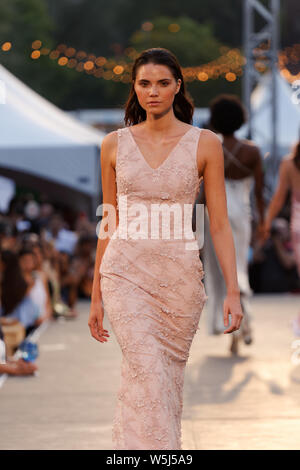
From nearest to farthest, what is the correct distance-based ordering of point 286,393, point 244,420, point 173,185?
point 173,185 → point 244,420 → point 286,393

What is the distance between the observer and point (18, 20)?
6975cm

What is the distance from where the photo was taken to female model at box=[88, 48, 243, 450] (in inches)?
153

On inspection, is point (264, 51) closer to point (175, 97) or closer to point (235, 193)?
point (235, 193)

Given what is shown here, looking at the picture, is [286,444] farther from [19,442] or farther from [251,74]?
[251,74]

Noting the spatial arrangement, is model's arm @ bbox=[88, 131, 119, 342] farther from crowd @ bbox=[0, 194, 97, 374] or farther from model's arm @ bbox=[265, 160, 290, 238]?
model's arm @ bbox=[265, 160, 290, 238]

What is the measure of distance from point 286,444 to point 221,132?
3.50 m

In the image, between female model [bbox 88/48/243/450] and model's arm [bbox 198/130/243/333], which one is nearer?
female model [bbox 88/48/243/450]

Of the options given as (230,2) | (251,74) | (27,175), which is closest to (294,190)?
(27,175)

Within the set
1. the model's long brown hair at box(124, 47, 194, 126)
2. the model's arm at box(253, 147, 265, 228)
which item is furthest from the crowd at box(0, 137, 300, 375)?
the model's long brown hair at box(124, 47, 194, 126)

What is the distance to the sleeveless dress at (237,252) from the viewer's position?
27.3ft

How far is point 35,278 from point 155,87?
6445 mm

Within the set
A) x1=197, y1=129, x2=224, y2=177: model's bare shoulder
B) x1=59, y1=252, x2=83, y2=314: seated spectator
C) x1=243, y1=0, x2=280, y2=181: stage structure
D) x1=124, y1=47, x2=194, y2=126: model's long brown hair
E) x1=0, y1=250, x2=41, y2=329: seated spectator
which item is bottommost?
x1=59, y1=252, x2=83, y2=314: seated spectator

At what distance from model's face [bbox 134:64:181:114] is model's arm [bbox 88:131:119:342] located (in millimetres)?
203

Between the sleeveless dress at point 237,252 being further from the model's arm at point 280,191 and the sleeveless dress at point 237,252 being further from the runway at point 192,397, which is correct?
the runway at point 192,397
